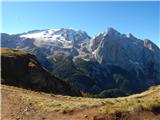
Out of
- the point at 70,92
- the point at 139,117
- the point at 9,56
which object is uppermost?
the point at 9,56

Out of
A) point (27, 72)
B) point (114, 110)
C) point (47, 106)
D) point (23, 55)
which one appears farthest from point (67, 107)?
point (23, 55)

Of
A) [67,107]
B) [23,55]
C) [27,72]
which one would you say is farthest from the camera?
[23,55]

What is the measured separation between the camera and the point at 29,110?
31.4 meters

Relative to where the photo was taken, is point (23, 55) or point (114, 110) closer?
point (114, 110)

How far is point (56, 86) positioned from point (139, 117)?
313 feet

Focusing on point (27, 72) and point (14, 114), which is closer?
point (14, 114)

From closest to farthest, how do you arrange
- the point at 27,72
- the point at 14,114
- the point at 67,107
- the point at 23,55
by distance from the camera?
the point at 14,114 → the point at 67,107 → the point at 27,72 → the point at 23,55

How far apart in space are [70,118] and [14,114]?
510 cm

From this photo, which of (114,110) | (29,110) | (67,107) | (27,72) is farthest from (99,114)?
(27,72)

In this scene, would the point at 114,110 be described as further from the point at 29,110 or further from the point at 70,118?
the point at 29,110

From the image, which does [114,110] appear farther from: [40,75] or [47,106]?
[40,75]

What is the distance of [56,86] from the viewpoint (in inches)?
4941

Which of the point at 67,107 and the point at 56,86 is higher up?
the point at 56,86

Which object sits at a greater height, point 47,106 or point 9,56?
point 9,56
